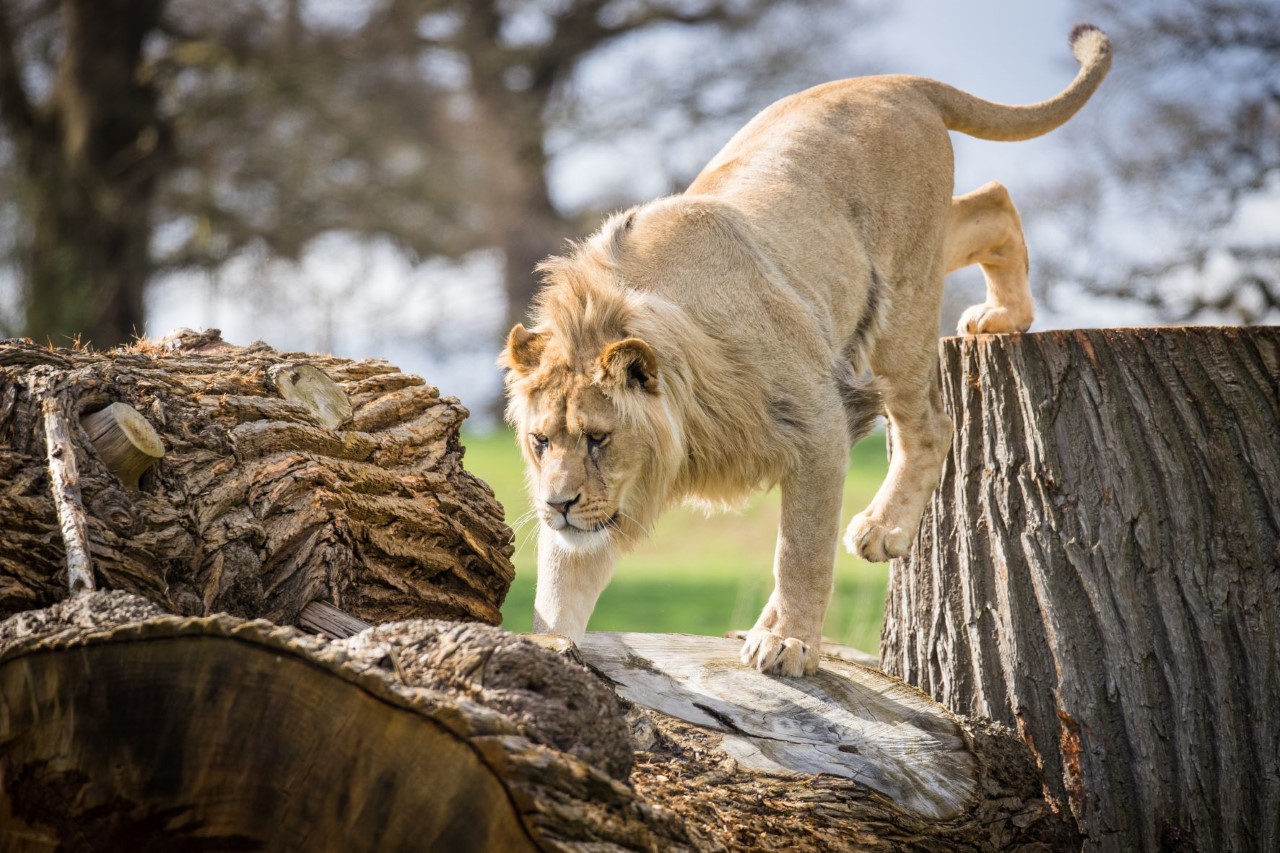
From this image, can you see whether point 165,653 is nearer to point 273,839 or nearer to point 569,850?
point 273,839

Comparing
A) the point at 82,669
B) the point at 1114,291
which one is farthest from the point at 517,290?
the point at 82,669

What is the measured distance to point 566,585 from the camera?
3906 millimetres

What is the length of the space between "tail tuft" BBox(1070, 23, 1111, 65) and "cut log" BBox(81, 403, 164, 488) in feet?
13.7

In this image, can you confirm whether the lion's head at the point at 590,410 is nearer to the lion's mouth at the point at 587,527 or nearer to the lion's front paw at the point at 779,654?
the lion's mouth at the point at 587,527

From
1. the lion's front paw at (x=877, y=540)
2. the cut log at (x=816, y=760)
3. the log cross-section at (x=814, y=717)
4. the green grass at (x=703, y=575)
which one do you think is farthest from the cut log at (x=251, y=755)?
the green grass at (x=703, y=575)

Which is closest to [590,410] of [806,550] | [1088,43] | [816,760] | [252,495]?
[806,550]

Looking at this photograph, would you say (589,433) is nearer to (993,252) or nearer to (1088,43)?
(993,252)

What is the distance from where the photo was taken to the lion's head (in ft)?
11.8

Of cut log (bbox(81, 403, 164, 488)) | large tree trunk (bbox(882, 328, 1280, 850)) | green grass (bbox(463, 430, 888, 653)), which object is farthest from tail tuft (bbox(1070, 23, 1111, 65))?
cut log (bbox(81, 403, 164, 488))

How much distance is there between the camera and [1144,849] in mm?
3623

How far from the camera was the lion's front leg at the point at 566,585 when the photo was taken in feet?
12.7

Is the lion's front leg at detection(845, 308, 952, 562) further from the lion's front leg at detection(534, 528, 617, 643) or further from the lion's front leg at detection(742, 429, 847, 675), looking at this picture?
the lion's front leg at detection(534, 528, 617, 643)

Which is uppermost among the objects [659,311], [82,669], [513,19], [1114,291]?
[513,19]

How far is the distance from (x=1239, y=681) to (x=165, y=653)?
3160 millimetres
